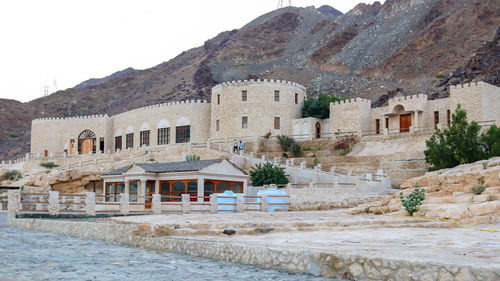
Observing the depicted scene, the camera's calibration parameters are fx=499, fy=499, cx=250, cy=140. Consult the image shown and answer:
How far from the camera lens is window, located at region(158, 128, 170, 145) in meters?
44.9

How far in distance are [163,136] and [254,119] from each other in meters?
9.65

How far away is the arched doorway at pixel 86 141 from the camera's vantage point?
167 feet

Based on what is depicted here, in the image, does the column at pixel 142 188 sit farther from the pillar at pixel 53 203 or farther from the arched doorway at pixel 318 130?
the arched doorway at pixel 318 130

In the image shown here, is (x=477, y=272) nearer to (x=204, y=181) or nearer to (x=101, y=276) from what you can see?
(x=101, y=276)

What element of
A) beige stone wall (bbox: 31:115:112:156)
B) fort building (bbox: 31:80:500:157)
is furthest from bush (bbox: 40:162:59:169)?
beige stone wall (bbox: 31:115:112:156)

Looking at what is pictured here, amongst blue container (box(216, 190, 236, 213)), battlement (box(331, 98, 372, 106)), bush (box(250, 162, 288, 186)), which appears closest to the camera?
blue container (box(216, 190, 236, 213))

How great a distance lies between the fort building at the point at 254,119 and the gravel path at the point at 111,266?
2557 centimetres

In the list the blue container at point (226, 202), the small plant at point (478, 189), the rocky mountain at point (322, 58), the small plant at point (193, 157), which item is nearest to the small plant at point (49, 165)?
the small plant at point (193, 157)

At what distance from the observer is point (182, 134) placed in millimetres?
44156

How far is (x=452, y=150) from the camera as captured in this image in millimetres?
23141

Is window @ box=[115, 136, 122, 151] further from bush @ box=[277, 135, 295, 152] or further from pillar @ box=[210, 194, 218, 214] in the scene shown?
pillar @ box=[210, 194, 218, 214]

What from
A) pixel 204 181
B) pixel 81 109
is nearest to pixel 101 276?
pixel 204 181

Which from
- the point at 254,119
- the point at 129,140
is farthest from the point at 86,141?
the point at 254,119

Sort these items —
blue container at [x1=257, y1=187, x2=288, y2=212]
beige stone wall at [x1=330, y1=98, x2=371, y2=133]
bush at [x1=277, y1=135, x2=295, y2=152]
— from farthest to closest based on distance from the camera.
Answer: beige stone wall at [x1=330, y1=98, x2=371, y2=133]
bush at [x1=277, y1=135, x2=295, y2=152]
blue container at [x1=257, y1=187, x2=288, y2=212]
